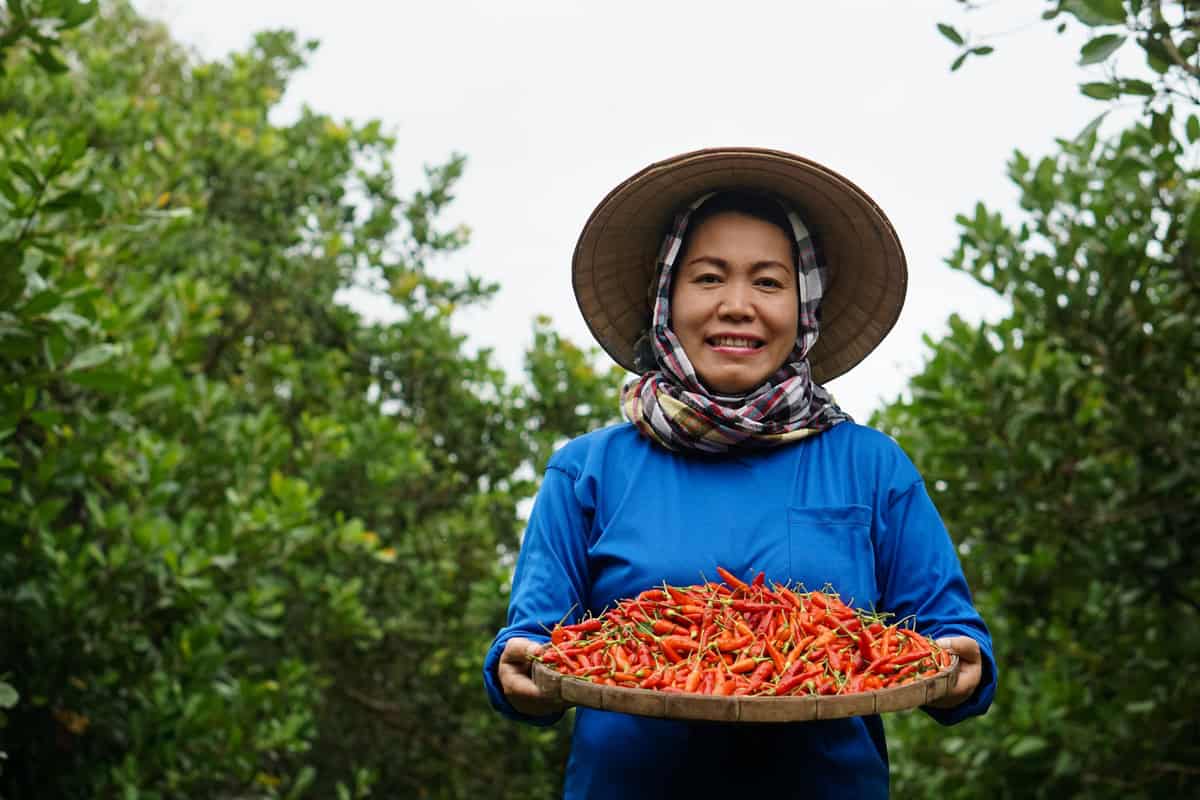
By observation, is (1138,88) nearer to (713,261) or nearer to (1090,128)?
(1090,128)

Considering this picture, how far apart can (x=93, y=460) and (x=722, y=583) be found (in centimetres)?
292

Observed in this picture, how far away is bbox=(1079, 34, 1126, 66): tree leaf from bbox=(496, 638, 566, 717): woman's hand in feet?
5.15

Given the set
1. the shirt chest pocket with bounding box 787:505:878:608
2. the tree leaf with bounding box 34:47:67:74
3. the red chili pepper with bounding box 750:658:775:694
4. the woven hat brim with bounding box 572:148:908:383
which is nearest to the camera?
the red chili pepper with bounding box 750:658:775:694

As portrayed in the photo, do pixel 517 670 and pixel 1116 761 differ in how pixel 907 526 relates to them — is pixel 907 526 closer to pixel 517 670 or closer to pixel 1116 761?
pixel 517 670

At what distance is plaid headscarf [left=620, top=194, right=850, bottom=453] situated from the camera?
82.7 inches

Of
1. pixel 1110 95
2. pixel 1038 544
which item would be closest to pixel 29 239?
pixel 1110 95

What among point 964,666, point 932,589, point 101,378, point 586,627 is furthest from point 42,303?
point 964,666

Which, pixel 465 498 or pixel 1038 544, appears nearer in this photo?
pixel 1038 544

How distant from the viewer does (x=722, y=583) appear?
2.01m

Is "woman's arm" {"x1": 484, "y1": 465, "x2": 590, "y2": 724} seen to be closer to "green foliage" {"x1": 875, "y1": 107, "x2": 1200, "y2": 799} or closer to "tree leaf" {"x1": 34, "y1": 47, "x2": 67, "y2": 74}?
"tree leaf" {"x1": 34, "y1": 47, "x2": 67, "y2": 74}

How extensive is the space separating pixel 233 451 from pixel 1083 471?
10.6 ft

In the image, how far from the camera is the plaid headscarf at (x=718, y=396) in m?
2.10

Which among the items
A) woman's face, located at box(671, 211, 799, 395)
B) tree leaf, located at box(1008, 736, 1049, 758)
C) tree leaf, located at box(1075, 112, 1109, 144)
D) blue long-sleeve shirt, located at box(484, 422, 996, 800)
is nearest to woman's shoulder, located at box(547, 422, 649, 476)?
blue long-sleeve shirt, located at box(484, 422, 996, 800)

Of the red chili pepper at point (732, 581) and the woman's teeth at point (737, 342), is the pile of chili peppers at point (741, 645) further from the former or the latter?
the woman's teeth at point (737, 342)
